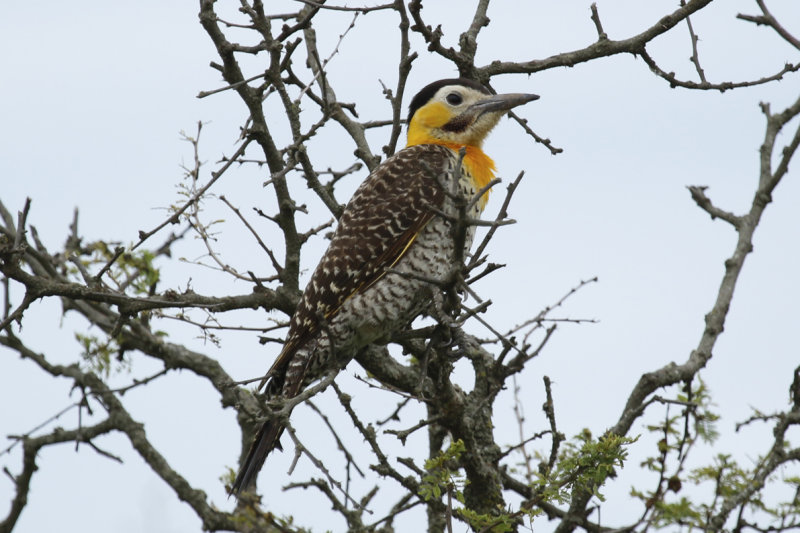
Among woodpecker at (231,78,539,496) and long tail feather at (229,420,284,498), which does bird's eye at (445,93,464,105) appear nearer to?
woodpecker at (231,78,539,496)

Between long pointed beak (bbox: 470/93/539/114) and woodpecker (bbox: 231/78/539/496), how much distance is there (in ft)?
0.06

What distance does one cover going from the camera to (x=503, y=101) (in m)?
8.38

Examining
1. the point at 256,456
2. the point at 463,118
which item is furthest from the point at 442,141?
the point at 256,456

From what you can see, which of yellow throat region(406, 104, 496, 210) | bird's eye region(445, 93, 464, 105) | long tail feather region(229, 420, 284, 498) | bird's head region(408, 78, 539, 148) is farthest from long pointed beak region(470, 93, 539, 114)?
long tail feather region(229, 420, 284, 498)

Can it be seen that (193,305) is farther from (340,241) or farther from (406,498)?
(406,498)

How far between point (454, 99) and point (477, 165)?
0.78 m

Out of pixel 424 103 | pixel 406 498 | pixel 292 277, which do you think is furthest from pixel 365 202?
pixel 406 498

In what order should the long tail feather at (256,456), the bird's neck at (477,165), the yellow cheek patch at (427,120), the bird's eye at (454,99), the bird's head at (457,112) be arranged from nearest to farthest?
the long tail feather at (256,456) → the bird's neck at (477,165) → the bird's head at (457,112) → the bird's eye at (454,99) → the yellow cheek patch at (427,120)

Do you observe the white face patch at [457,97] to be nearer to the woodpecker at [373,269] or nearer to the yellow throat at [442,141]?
the yellow throat at [442,141]

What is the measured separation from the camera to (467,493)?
7.06 m

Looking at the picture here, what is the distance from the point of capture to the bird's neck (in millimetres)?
8023

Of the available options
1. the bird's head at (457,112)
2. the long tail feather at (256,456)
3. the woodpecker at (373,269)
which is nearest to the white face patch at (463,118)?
the bird's head at (457,112)

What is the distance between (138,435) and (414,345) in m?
3.03

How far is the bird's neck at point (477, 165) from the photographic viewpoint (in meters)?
8.02
